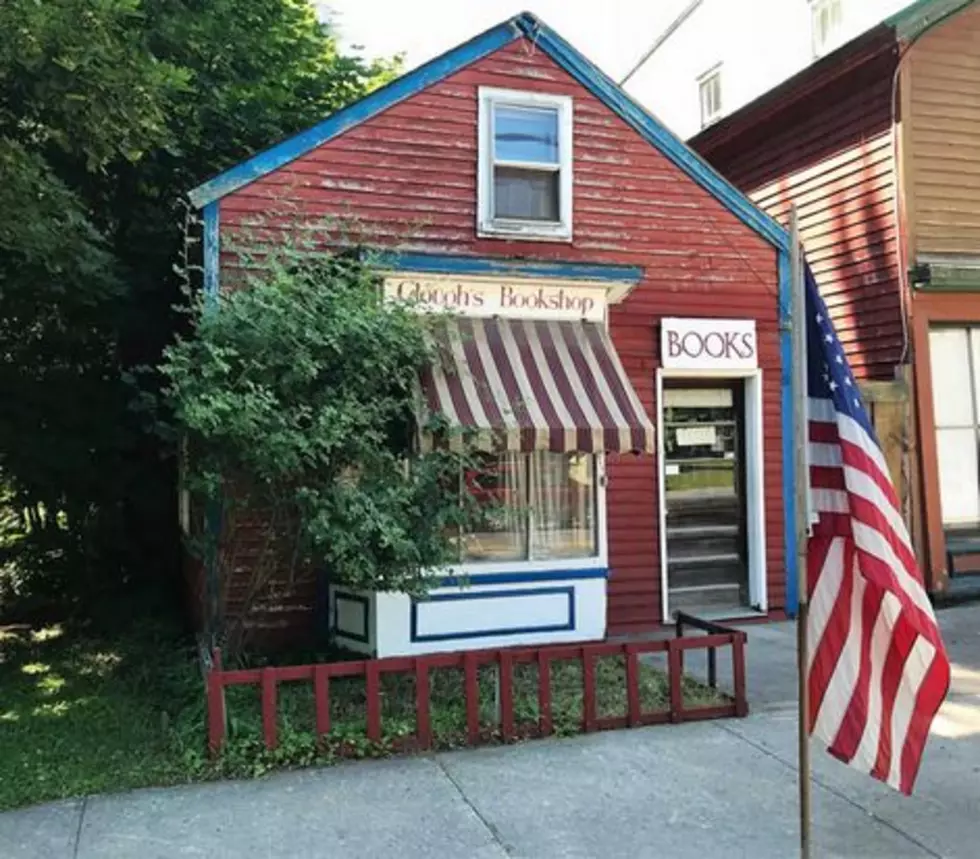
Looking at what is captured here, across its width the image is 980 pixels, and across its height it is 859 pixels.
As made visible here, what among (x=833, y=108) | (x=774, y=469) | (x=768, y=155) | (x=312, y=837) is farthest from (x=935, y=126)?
(x=312, y=837)

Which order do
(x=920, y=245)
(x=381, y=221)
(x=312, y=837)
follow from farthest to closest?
(x=920, y=245) → (x=381, y=221) → (x=312, y=837)

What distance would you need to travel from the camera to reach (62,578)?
11.8 m

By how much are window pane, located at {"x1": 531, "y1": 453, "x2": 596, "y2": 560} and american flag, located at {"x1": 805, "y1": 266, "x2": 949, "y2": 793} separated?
373 centimetres

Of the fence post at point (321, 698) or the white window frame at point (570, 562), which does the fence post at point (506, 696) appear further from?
the white window frame at point (570, 562)

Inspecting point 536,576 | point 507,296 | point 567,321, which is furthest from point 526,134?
point 536,576

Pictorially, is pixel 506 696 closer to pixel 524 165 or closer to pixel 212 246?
pixel 212 246

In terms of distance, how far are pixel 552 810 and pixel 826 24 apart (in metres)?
14.5

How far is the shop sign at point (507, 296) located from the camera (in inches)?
304

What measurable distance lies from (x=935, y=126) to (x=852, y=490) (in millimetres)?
7841

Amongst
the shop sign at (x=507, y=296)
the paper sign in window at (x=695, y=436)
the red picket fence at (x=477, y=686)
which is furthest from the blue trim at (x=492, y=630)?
the paper sign in window at (x=695, y=436)

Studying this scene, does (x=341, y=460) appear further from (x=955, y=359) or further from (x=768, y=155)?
(x=768, y=155)

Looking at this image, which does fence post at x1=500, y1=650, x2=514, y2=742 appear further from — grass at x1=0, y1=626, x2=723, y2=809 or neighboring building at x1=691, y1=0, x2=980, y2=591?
neighboring building at x1=691, y1=0, x2=980, y2=591

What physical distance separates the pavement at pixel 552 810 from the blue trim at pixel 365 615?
1940 mm

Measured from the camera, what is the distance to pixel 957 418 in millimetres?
10336
